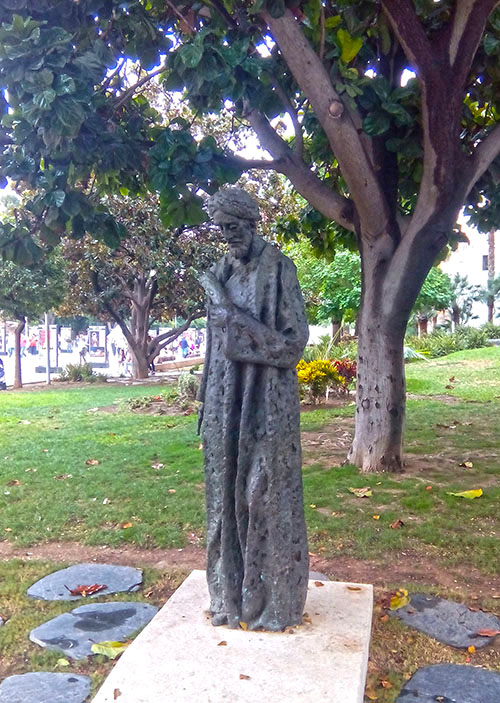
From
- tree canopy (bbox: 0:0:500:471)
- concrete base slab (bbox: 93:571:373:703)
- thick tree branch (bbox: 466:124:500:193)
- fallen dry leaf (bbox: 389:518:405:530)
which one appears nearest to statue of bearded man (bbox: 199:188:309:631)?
concrete base slab (bbox: 93:571:373:703)

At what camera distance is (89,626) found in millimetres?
3941

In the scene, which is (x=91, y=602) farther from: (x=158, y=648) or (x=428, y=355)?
(x=428, y=355)

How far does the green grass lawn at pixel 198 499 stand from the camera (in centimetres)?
428

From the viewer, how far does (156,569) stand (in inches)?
197

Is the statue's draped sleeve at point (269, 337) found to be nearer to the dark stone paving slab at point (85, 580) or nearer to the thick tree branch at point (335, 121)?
the dark stone paving slab at point (85, 580)

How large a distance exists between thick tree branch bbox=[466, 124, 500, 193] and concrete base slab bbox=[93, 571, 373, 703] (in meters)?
4.44

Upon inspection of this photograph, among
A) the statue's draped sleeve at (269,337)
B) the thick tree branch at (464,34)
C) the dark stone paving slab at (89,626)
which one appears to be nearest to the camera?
the statue's draped sleeve at (269,337)

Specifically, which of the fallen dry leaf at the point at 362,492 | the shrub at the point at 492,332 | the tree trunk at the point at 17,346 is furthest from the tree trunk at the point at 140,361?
the fallen dry leaf at the point at 362,492

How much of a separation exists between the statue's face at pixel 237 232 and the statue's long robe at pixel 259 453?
0.08 m

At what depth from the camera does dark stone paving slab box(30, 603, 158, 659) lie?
371 centimetres

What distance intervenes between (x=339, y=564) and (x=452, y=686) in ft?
6.24

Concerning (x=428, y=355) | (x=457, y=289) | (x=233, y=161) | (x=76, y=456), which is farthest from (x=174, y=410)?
(x=457, y=289)

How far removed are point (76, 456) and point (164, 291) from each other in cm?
1263

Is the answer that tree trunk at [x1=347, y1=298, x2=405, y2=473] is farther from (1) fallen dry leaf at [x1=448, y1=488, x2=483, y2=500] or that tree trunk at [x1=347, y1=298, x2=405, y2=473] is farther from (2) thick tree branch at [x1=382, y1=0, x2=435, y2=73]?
(2) thick tree branch at [x1=382, y1=0, x2=435, y2=73]
